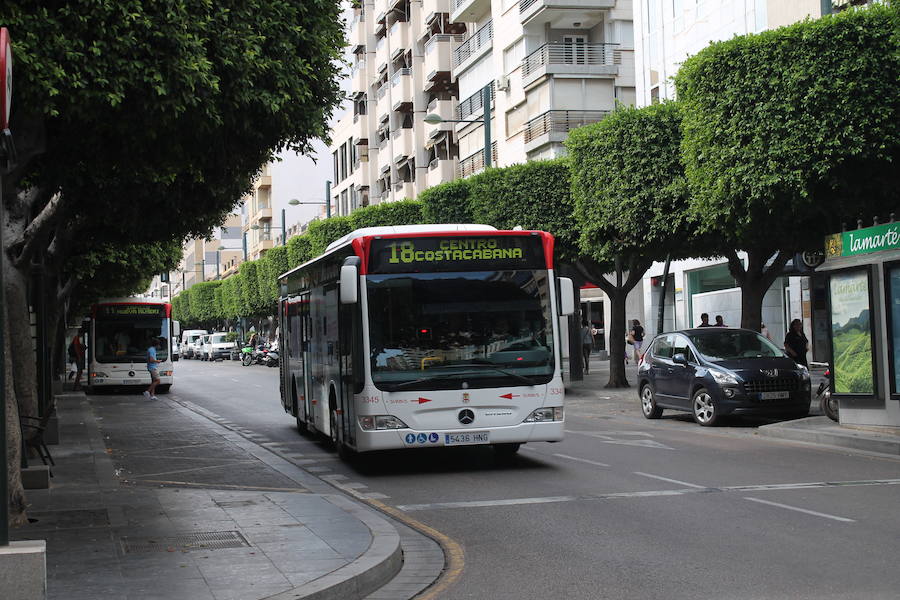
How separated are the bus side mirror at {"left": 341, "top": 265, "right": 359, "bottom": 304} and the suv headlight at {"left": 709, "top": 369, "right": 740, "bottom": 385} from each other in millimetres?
8733

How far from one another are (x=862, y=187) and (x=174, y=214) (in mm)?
11344

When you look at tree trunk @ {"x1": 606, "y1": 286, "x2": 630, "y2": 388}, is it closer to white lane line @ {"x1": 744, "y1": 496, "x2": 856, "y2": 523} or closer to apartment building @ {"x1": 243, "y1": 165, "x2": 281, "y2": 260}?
white lane line @ {"x1": 744, "y1": 496, "x2": 856, "y2": 523}

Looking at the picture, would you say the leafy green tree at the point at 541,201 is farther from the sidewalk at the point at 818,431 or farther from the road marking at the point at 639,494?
the road marking at the point at 639,494

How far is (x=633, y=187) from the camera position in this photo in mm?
25531

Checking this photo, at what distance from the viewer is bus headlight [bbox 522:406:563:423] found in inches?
540

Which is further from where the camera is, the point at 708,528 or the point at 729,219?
the point at 729,219

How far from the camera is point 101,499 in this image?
450 inches

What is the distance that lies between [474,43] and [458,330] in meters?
42.4

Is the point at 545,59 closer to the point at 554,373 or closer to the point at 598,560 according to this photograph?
the point at 554,373

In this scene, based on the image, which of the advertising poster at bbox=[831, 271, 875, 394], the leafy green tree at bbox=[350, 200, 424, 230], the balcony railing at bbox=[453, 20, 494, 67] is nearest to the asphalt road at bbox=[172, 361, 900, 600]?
the advertising poster at bbox=[831, 271, 875, 394]

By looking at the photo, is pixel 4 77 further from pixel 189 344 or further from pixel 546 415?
pixel 189 344

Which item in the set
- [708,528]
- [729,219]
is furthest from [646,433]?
[708,528]

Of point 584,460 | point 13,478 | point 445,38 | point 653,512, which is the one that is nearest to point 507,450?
point 584,460

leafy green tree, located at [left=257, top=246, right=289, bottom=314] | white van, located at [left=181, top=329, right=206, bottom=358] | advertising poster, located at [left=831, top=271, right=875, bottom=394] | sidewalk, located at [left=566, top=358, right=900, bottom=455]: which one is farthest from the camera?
white van, located at [left=181, top=329, right=206, bottom=358]
